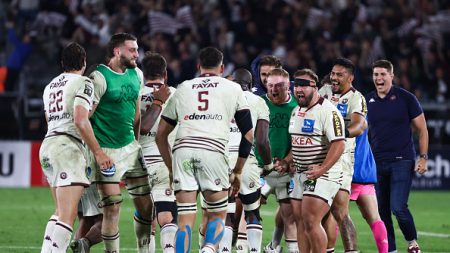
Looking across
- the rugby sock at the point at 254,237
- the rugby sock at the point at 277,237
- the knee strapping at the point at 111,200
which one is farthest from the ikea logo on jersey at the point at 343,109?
the knee strapping at the point at 111,200

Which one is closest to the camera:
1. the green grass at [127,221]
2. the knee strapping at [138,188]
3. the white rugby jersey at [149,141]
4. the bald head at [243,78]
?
the knee strapping at [138,188]

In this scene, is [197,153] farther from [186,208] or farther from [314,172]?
[314,172]

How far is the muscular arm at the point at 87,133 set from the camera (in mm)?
10953

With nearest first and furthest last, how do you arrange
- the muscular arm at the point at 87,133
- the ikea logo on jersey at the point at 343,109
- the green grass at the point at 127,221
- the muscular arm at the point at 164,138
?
the muscular arm at the point at 87,133, the muscular arm at the point at 164,138, the ikea logo on jersey at the point at 343,109, the green grass at the point at 127,221

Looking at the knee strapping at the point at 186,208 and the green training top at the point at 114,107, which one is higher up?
the green training top at the point at 114,107

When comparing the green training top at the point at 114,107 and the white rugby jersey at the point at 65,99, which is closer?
the white rugby jersey at the point at 65,99

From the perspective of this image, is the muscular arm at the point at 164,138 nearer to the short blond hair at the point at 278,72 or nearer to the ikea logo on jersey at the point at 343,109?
the short blond hair at the point at 278,72

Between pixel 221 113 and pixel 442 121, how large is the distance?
1528 cm

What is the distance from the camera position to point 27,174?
2405cm

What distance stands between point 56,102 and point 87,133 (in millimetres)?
574

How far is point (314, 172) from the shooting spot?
1172 centimetres

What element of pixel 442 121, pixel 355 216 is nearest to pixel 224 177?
pixel 355 216

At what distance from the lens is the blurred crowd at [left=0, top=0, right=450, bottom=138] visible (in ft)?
84.9

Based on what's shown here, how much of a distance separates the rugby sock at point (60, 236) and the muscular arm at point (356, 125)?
11.7ft
